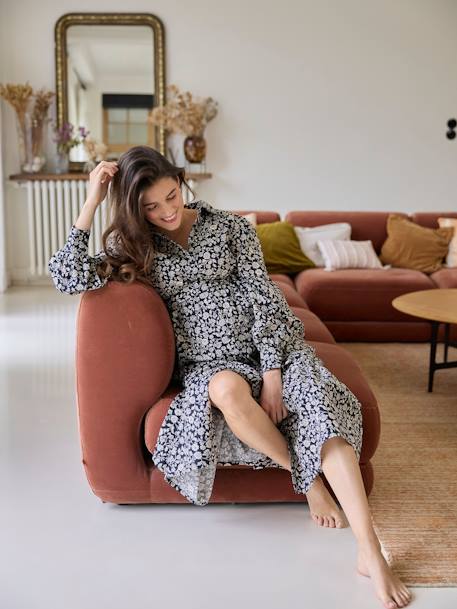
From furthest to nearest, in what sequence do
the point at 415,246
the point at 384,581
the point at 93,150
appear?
the point at 93,150
the point at 415,246
the point at 384,581

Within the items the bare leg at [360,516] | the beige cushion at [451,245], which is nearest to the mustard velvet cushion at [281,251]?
the beige cushion at [451,245]

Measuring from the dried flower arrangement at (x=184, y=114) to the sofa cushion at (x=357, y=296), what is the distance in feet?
8.10

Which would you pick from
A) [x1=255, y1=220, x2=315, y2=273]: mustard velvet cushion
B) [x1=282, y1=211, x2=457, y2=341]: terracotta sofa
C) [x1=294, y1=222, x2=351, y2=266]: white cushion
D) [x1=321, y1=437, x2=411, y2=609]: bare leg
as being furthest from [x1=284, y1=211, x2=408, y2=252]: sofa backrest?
[x1=321, y1=437, x2=411, y2=609]: bare leg

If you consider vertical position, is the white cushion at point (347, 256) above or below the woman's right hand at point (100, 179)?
below

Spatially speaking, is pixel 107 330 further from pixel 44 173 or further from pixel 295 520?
pixel 44 173

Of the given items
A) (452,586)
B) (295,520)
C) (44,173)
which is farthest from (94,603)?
(44,173)

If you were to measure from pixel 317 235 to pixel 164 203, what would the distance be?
10.3 feet

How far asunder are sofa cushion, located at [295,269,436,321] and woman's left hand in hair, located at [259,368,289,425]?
250cm

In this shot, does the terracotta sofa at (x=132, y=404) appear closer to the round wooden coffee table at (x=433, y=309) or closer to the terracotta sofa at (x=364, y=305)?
the round wooden coffee table at (x=433, y=309)

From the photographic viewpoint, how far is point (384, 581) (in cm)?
190

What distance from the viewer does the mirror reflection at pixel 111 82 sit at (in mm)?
6820

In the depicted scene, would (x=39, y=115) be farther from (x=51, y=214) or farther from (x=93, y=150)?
(x=51, y=214)

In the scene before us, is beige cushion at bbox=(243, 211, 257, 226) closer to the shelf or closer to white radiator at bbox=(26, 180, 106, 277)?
the shelf

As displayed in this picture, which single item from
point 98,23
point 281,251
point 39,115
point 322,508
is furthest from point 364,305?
point 98,23
